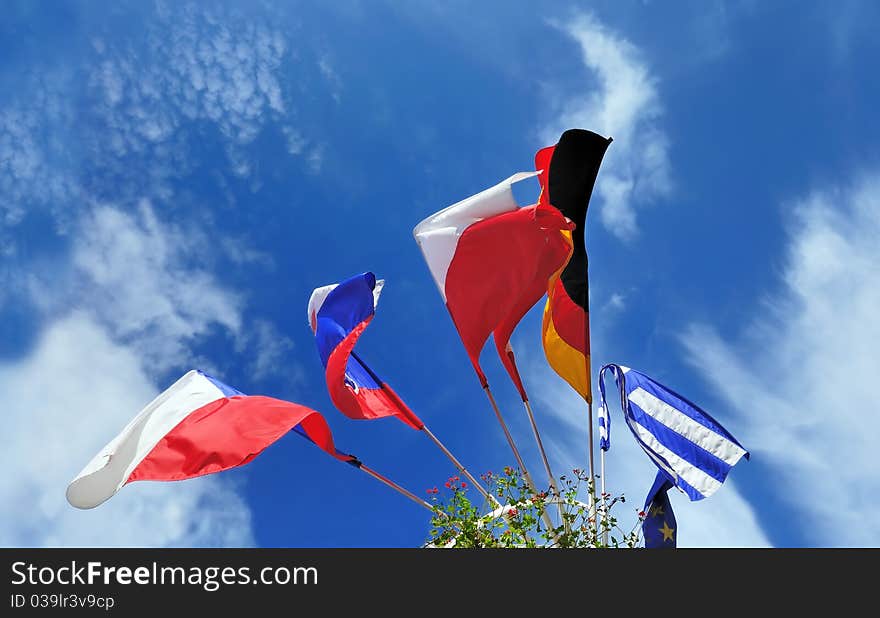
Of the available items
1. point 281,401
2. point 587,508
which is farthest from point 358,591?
point 587,508

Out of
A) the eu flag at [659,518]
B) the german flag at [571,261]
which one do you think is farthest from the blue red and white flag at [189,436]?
the eu flag at [659,518]

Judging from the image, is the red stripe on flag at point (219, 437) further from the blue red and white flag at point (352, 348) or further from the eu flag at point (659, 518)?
the eu flag at point (659, 518)

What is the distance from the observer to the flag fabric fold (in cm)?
1230

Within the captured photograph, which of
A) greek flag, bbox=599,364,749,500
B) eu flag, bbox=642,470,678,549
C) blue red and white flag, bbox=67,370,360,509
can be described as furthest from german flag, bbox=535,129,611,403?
blue red and white flag, bbox=67,370,360,509

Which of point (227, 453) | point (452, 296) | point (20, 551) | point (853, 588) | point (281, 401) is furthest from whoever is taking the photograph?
point (452, 296)

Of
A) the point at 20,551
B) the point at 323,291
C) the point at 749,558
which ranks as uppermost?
the point at 323,291

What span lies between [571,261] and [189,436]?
306 inches

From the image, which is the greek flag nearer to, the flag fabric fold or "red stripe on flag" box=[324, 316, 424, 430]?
the flag fabric fold

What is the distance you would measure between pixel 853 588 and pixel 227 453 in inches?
309

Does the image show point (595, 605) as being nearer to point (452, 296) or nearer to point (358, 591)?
point (358, 591)

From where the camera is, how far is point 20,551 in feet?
21.3

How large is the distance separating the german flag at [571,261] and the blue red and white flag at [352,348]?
3501 millimetres

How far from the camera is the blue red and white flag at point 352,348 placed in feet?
37.2

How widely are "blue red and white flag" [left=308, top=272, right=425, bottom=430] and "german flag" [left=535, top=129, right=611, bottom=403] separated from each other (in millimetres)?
3501
